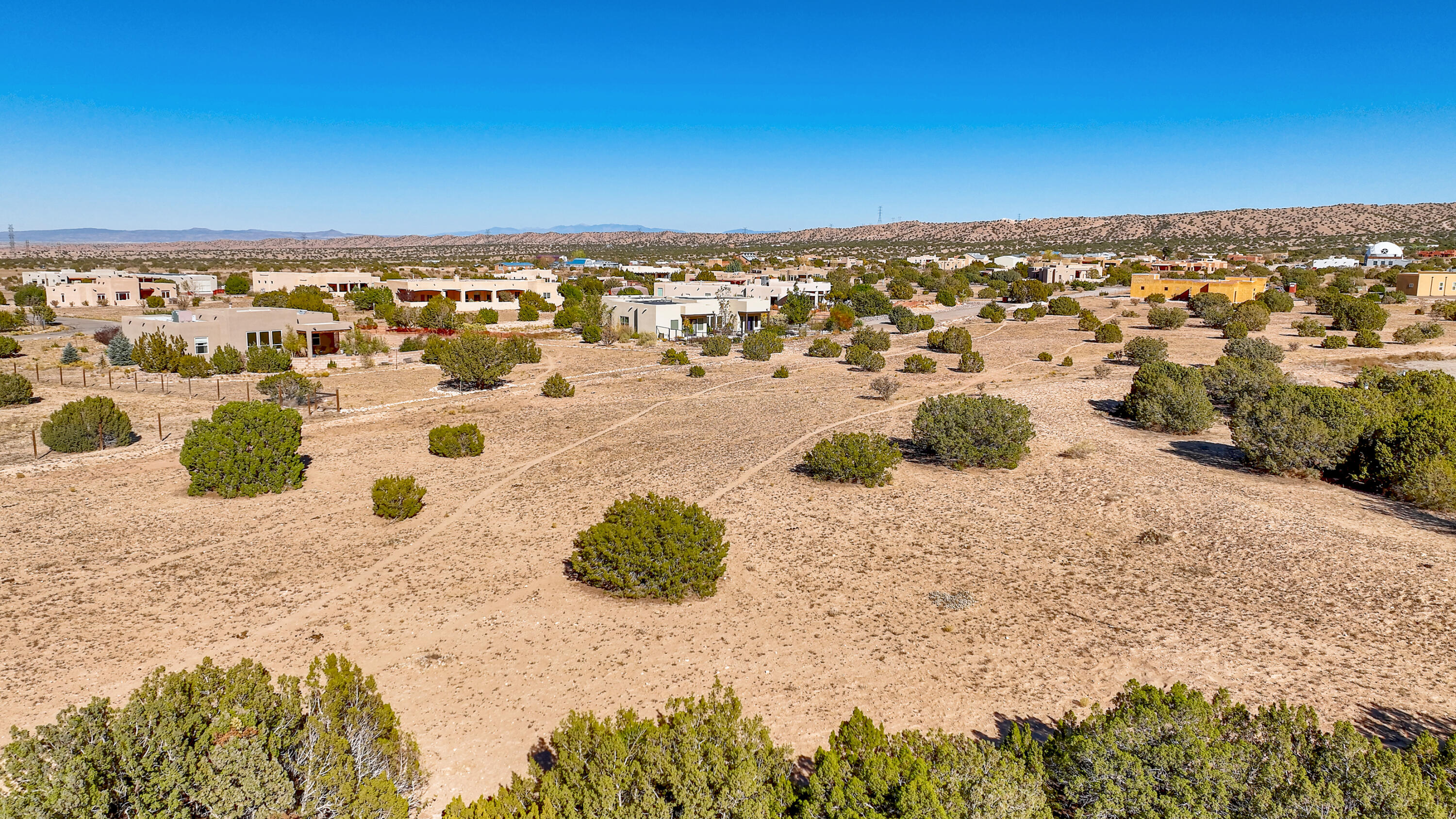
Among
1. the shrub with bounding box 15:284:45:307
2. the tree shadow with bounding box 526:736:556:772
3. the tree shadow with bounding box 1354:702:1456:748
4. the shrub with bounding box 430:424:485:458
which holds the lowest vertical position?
the tree shadow with bounding box 526:736:556:772

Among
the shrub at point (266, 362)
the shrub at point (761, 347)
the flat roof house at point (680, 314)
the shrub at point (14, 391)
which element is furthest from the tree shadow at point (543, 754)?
the flat roof house at point (680, 314)

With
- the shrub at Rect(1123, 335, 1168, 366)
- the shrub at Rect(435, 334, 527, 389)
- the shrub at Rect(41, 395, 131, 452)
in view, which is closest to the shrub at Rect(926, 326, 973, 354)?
the shrub at Rect(1123, 335, 1168, 366)

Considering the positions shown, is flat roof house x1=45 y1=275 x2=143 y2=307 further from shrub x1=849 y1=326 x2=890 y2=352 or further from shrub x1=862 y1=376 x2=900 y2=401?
shrub x1=849 y1=326 x2=890 y2=352

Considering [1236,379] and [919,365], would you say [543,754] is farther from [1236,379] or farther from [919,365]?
[919,365]

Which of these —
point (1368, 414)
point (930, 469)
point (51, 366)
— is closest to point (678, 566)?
point (930, 469)

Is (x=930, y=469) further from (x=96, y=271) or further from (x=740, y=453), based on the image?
(x=96, y=271)

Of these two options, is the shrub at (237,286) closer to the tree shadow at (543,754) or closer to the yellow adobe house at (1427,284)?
the tree shadow at (543,754)
